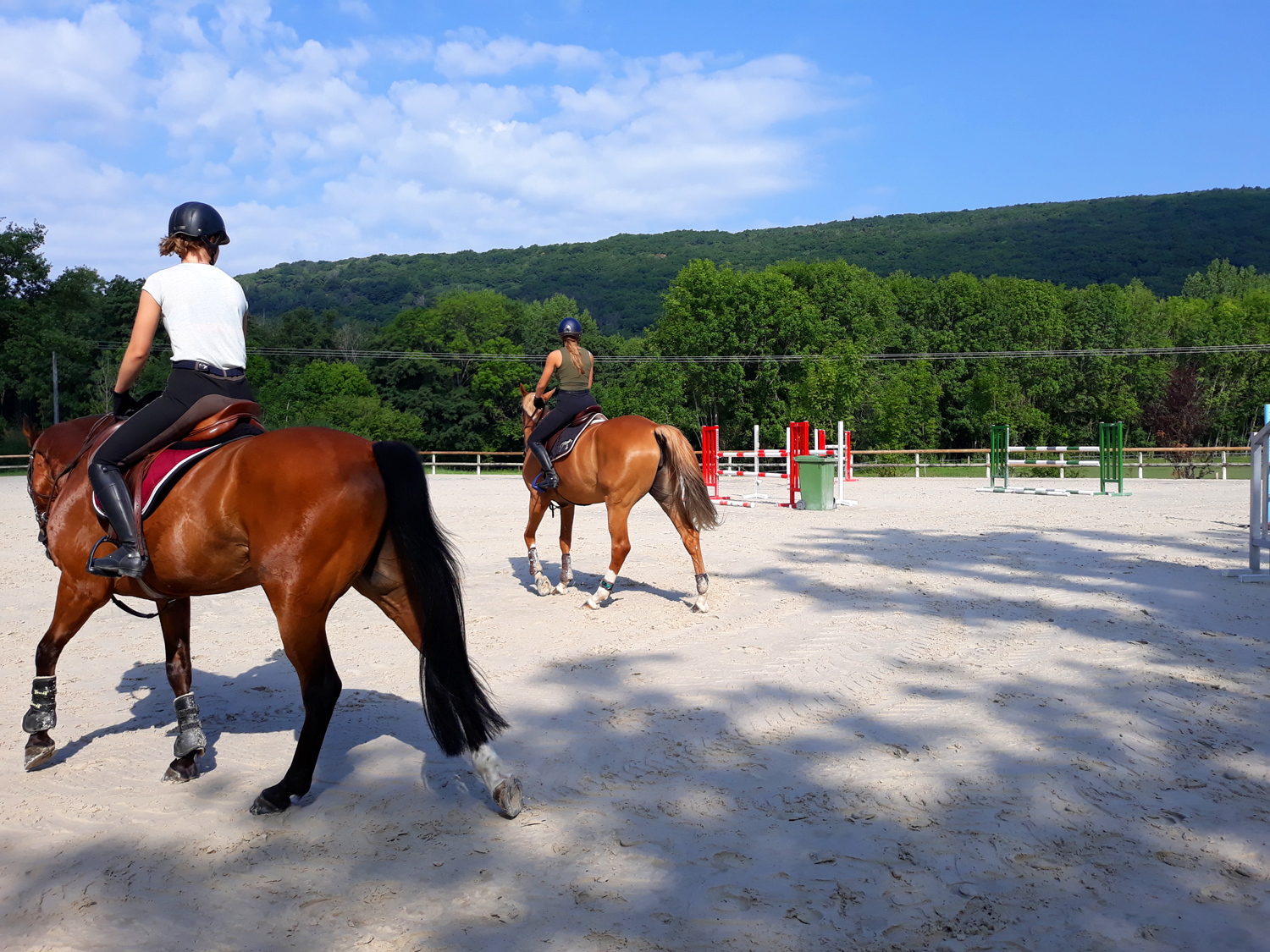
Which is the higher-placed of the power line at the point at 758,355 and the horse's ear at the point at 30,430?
the power line at the point at 758,355

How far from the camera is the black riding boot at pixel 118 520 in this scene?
3852 millimetres

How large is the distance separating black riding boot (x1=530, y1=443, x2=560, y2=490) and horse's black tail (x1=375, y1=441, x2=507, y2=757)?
16.1 ft

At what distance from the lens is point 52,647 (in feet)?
13.9

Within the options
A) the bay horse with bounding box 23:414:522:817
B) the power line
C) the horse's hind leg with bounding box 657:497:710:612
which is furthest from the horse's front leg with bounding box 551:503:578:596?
the power line

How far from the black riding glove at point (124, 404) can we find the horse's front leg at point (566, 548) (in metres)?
4.94

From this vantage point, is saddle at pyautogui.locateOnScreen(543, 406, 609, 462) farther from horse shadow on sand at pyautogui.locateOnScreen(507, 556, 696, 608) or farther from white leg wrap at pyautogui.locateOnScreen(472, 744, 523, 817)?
white leg wrap at pyautogui.locateOnScreen(472, 744, 523, 817)

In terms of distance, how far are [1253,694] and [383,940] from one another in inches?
197

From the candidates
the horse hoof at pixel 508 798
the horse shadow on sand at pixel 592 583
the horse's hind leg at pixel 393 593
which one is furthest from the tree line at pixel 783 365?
the horse hoof at pixel 508 798

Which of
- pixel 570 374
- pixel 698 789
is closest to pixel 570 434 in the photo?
pixel 570 374

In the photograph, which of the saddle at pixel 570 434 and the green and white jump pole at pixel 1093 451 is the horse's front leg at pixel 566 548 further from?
the green and white jump pole at pixel 1093 451

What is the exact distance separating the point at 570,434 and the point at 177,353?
4.99m

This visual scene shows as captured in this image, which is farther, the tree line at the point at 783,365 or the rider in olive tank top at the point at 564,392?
the tree line at the point at 783,365

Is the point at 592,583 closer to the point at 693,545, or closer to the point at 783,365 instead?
the point at 693,545

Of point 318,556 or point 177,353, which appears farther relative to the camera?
point 177,353
